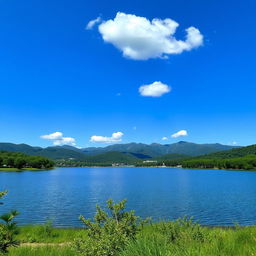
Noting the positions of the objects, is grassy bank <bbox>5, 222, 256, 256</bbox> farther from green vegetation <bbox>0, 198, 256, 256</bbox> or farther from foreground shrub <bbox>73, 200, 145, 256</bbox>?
foreground shrub <bbox>73, 200, 145, 256</bbox>

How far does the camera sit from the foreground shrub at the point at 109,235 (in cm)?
1042

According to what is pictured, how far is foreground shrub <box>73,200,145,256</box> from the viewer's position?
1042 centimetres

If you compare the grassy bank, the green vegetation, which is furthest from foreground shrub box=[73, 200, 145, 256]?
the grassy bank

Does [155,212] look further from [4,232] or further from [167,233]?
[4,232]

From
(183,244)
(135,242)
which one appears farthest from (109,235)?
(183,244)

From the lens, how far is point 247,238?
1107 centimetres

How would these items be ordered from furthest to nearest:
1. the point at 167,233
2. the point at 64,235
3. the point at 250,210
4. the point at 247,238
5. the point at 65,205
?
1. the point at 65,205
2. the point at 250,210
3. the point at 64,235
4. the point at 167,233
5. the point at 247,238

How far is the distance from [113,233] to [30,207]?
59.7 m

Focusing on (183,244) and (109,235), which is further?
(109,235)

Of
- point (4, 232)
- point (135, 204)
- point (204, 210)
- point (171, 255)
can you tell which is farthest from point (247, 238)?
point (135, 204)

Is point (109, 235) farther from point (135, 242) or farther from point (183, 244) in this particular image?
point (183, 244)

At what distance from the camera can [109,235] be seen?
10828 mm

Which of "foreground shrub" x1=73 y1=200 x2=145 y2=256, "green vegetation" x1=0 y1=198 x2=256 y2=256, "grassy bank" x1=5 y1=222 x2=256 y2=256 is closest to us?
"grassy bank" x1=5 y1=222 x2=256 y2=256

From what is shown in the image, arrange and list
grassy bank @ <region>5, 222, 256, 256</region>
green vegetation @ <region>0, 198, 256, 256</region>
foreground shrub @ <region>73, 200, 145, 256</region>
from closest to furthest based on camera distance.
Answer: grassy bank @ <region>5, 222, 256, 256</region> → green vegetation @ <region>0, 198, 256, 256</region> → foreground shrub @ <region>73, 200, 145, 256</region>
